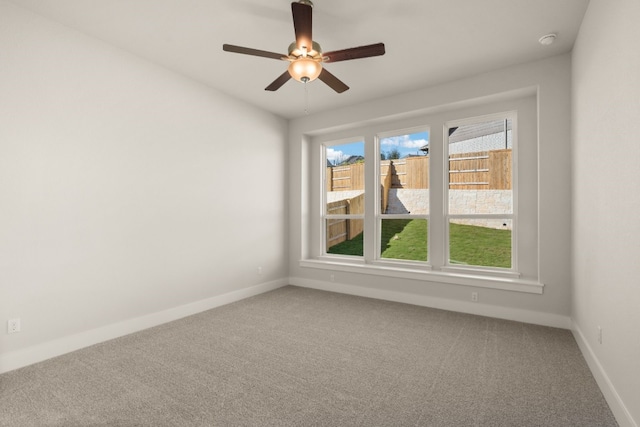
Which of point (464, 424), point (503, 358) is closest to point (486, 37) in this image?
point (503, 358)

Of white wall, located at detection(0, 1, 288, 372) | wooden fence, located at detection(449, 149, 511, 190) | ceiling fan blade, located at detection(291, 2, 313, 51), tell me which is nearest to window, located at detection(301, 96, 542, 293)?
wooden fence, located at detection(449, 149, 511, 190)

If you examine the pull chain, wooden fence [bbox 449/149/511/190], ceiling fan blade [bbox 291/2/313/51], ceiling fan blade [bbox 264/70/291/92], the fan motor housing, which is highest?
the pull chain

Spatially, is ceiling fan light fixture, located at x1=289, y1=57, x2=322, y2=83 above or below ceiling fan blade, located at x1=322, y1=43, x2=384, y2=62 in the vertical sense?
below

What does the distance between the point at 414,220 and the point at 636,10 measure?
10.4 ft

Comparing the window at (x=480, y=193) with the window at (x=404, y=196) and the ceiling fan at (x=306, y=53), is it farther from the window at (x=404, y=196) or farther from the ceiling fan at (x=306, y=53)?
the ceiling fan at (x=306, y=53)

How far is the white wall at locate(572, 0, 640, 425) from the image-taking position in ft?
5.39

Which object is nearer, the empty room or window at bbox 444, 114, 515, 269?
the empty room

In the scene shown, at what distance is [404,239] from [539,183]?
1.84 metres

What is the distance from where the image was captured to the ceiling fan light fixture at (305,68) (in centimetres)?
246

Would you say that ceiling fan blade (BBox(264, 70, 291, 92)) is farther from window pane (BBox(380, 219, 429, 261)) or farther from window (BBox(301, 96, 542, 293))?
window pane (BBox(380, 219, 429, 261))

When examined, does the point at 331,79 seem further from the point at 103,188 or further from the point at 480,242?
the point at 480,242

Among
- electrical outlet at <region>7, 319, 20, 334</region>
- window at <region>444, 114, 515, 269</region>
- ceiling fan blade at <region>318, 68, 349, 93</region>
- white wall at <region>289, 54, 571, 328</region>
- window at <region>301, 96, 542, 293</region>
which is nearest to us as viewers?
electrical outlet at <region>7, 319, 20, 334</region>

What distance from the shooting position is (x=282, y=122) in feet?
17.6

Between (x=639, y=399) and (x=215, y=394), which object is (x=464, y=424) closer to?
(x=639, y=399)
